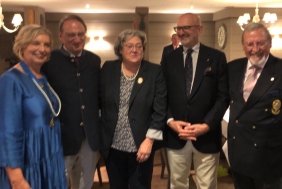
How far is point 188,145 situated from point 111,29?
694 centimetres

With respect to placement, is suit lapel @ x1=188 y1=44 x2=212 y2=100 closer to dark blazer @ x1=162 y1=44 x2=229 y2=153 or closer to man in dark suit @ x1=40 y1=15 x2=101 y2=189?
dark blazer @ x1=162 y1=44 x2=229 y2=153

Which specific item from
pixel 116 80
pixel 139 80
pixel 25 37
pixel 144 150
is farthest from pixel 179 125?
pixel 25 37

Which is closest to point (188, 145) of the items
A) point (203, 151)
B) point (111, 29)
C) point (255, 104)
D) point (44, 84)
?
point (203, 151)

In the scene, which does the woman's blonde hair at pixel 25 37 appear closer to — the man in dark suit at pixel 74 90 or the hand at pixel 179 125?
the man in dark suit at pixel 74 90

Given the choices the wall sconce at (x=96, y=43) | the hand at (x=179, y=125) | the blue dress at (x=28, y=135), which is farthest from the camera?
the wall sconce at (x=96, y=43)

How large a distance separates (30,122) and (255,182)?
4.34 feet

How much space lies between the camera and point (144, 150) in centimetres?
196

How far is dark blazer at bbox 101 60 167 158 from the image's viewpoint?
1.97 meters

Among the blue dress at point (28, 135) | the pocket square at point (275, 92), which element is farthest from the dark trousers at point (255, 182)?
the blue dress at point (28, 135)

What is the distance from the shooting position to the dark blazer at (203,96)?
2053 mm

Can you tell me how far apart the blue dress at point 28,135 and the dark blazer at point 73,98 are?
5.8 inches

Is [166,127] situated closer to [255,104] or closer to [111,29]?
[255,104]

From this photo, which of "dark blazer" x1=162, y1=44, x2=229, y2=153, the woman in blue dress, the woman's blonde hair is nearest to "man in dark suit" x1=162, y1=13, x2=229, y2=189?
"dark blazer" x1=162, y1=44, x2=229, y2=153

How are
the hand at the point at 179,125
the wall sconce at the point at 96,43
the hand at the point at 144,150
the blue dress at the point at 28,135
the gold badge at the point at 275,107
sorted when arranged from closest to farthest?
the blue dress at the point at 28,135 < the gold badge at the point at 275,107 < the hand at the point at 144,150 < the hand at the point at 179,125 < the wall sconce at the point at 96,43
